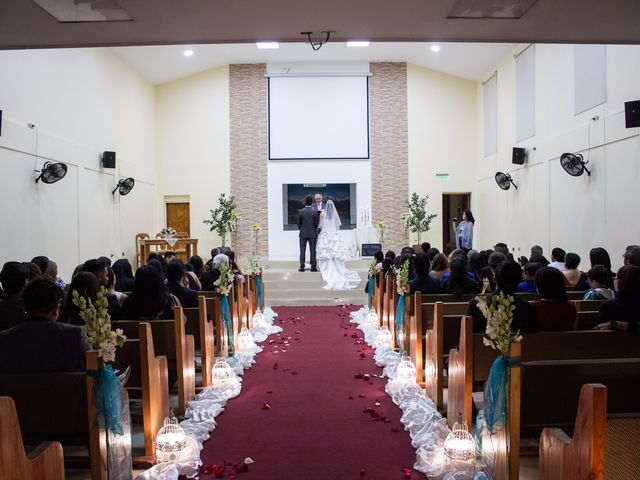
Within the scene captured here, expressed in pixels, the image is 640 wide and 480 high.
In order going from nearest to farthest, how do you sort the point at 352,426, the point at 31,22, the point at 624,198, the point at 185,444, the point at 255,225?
the point at 185,444 < the point at 352,426 < the point at 31,22 < the point at 624,198 < the point at 255,225

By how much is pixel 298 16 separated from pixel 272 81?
11.9 m

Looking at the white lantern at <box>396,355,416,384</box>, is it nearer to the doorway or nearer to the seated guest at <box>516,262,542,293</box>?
the seated guest at <box>516,262,542,293</box>

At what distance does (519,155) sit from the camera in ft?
40.8

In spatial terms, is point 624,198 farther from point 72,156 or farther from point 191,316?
point 72,156

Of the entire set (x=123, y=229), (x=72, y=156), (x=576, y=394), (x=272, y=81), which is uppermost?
(x=272, y=81)

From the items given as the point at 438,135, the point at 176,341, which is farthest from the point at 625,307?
the point at 438,135

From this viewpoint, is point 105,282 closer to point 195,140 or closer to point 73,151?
point 73,151

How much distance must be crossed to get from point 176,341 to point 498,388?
2354 millimetres

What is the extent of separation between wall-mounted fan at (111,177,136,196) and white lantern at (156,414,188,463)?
1037cm

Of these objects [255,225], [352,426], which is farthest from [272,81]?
[352,426]

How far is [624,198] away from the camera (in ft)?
28.3

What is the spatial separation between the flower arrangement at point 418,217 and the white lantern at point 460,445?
481 inches

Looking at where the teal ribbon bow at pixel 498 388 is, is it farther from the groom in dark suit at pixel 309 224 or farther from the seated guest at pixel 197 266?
A: the groom in dark suit at pixel 309 224

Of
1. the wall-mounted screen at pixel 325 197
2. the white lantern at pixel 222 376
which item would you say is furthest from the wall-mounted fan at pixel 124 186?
the white lantern at pixel 222 376
